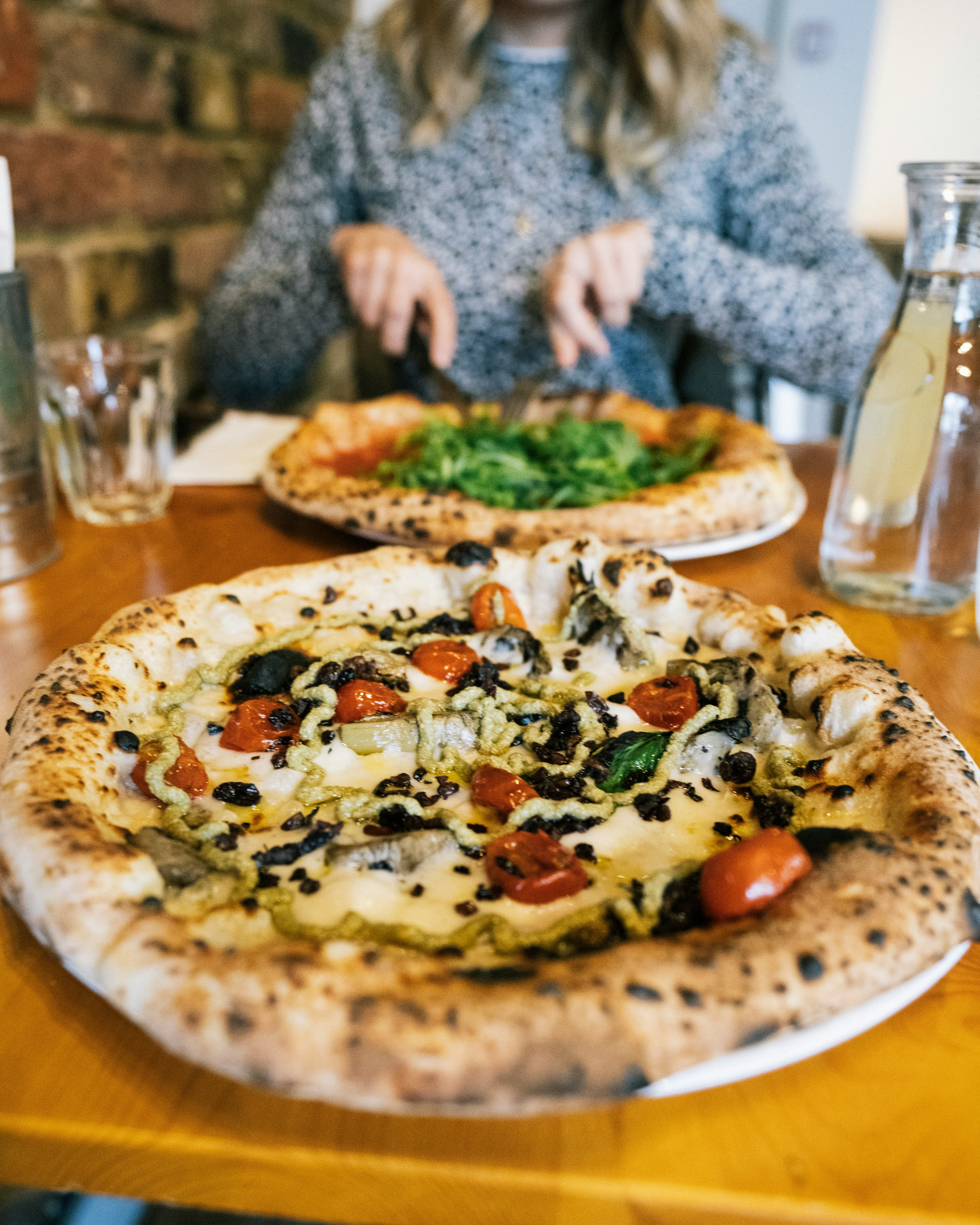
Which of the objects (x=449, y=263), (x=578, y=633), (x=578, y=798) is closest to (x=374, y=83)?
(x=449, y=263)

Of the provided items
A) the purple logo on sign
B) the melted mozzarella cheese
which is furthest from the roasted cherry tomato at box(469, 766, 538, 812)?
the purple logo on sign

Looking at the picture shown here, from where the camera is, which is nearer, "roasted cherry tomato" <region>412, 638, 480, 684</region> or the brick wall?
"roasted cherry tomato" <region>412, 638, 480, 684</region>

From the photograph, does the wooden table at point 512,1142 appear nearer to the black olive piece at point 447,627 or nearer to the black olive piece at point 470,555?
the black olive piece at point 447,627

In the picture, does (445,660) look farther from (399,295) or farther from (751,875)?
(399,295)

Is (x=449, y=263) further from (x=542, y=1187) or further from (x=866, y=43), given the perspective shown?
(x=866, y=43)

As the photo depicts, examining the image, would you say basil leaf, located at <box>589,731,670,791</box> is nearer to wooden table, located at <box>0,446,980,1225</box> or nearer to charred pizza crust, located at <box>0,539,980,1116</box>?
charred pizza crust, located at <box>0,539,980,1116</box>

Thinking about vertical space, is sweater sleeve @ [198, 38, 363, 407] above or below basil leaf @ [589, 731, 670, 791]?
above

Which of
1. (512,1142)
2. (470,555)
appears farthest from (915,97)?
(512,1142)

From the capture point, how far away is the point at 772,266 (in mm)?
3254

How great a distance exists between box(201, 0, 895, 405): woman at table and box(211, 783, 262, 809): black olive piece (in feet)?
7.44

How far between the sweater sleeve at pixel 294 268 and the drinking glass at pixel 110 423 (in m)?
1.17

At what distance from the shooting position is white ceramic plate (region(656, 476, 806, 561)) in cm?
204

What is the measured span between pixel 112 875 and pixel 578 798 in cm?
55

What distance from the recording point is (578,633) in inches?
64.1
